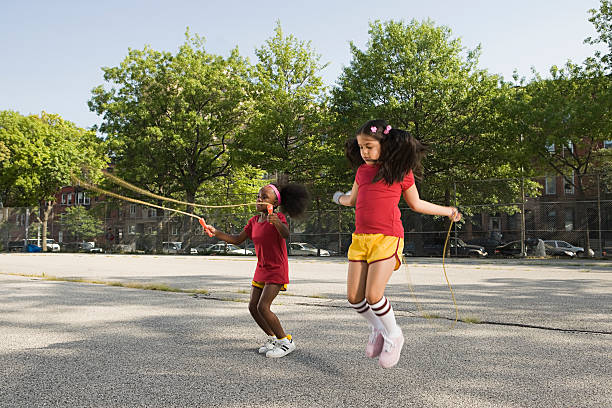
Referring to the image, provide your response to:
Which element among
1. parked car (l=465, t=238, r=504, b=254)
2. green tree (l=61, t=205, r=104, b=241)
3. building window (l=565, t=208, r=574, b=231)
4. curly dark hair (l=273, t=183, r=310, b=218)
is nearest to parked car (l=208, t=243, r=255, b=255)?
green tree (l=61, t=205, r=104, b=241)

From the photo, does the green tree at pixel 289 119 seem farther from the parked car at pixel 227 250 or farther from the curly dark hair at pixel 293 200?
the curly dark hair at pixel 293 200

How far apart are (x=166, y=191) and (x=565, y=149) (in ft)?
88.6

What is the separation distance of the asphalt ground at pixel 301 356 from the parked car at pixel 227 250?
25109 millimetres

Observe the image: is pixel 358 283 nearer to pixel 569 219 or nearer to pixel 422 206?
pixel 422 206

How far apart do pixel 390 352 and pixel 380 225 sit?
36.8 inches

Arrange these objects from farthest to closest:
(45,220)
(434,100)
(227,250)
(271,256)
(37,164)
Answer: (37,164) < (45,220) < (227,250) < (434,100) < (271,256)

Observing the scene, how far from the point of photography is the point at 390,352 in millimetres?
3777

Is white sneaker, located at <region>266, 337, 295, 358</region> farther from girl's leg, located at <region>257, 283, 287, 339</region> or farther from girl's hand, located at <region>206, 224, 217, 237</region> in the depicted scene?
girl's hand, located at <region>206, 224, 217, 237</region>

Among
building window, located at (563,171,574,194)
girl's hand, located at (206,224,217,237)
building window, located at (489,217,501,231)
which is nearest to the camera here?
girl's hand, located at (206,224,217,237)

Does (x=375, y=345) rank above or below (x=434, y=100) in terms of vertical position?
below

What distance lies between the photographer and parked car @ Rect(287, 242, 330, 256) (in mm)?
29977

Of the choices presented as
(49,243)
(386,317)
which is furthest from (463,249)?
(49,243)

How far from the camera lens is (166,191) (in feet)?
128

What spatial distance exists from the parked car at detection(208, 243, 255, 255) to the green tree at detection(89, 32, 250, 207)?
4844 millimetres
